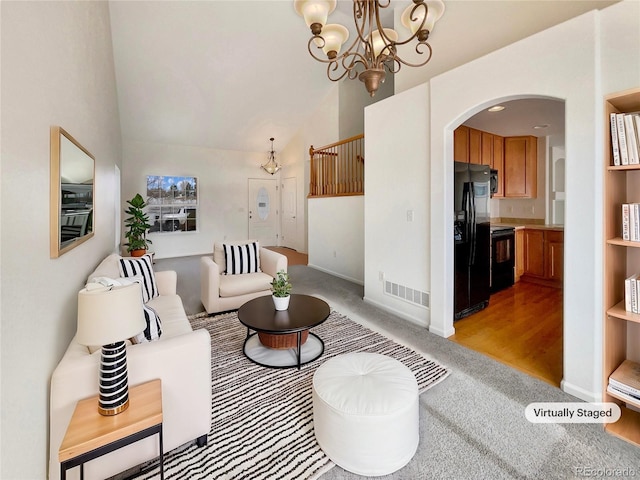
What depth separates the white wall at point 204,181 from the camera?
6.90 meters

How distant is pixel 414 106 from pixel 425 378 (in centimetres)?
258

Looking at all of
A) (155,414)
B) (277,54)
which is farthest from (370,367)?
(277,54)

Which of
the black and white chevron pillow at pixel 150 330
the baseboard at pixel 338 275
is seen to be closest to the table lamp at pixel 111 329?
the black and white chevron pillow at pixel 150 330

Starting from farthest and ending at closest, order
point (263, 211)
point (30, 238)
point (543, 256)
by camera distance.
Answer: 1. point (263, 211)
2. point (543, 256)
3. point (30, 238)

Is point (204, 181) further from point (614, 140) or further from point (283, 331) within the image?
point (614, 140)

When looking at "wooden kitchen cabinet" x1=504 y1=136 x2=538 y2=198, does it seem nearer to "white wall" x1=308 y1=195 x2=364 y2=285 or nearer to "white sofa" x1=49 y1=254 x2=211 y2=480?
A: "white wall" x1=308 y1=195 x2=364 y2=285

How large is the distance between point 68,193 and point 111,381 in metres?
1.09

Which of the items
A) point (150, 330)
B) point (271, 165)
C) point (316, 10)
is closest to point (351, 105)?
point (271, 165)

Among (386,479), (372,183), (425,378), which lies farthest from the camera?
(372,183)

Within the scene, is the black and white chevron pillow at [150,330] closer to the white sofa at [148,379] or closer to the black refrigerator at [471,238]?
the white sofa at [148,379]

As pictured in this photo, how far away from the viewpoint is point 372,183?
3.64 metres

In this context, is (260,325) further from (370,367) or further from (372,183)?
(372,183)

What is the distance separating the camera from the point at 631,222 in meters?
1.71

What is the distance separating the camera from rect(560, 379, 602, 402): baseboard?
1.87m
